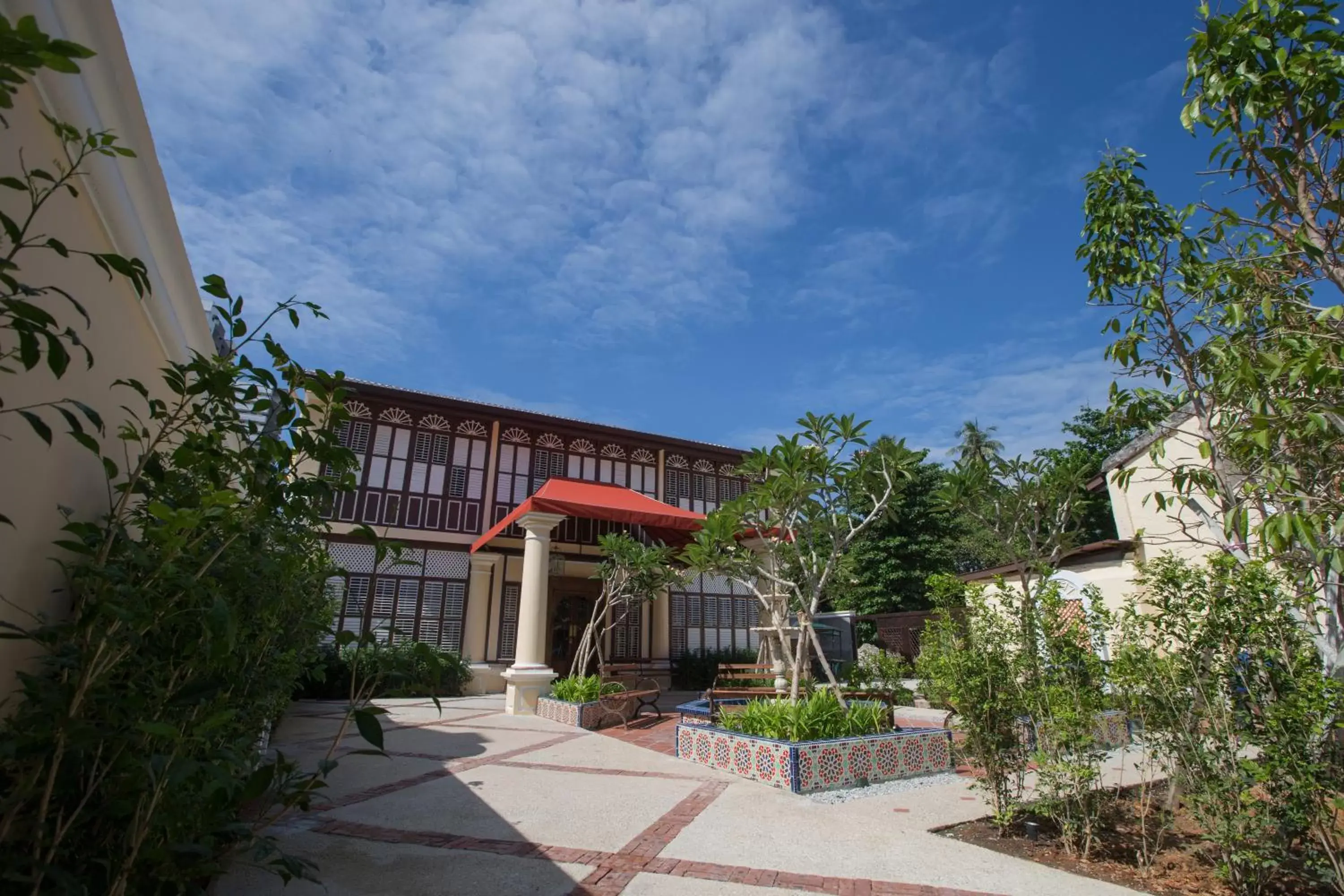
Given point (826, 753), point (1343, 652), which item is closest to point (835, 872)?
point (826, 753)

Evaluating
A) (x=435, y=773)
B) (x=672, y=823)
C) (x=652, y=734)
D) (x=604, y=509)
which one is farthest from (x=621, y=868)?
(x=604, y=509)

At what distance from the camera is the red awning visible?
11156mm

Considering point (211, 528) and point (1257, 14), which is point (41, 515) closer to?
point (211, 528)

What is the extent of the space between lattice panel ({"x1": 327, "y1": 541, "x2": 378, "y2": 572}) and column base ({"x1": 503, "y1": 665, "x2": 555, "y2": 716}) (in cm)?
489

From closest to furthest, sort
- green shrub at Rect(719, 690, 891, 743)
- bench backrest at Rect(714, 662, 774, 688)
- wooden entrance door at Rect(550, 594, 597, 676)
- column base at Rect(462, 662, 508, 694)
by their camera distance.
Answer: green shrub at Rect(719, 690, 891, 743), bench backrest at Rect(714, 662, 774, 688), column base at Rect(462, 662, 508, 694), wooden entrance door at Rect(550, 594, 597, 676)

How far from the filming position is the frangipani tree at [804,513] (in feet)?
22.4

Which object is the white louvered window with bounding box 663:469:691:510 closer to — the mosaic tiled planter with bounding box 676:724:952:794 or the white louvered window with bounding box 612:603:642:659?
the white louvered window with bounding box 612:603:642:659

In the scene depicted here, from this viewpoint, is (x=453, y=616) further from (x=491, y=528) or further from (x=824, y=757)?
(x=824, y=757)

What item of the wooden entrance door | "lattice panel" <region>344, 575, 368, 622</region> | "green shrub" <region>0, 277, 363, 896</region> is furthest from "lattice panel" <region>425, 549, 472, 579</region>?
"green shrub" <region>0, 277, 363, 896</region>

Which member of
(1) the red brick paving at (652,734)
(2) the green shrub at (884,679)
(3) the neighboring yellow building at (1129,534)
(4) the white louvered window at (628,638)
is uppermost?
(3) the neighboring yellow building at (1129,534)

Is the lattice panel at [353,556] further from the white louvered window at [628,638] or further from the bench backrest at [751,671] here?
the bench backrest at [751,671]

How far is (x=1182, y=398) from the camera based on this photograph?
4.75 m

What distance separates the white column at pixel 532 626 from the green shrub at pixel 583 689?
51cm

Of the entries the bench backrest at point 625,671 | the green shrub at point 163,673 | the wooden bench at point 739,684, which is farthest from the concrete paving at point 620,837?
the bench backrest at point 625,671
